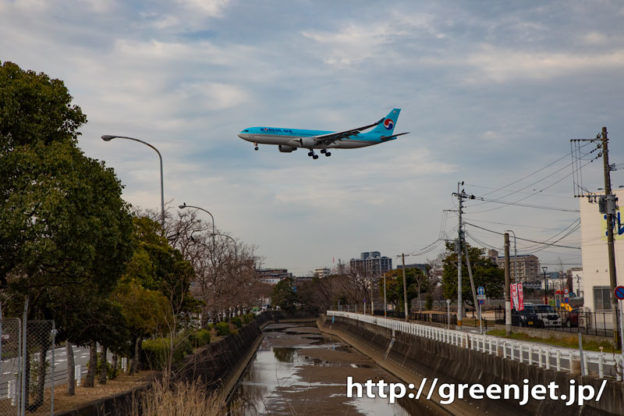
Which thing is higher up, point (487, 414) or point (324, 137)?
point (324, 137)

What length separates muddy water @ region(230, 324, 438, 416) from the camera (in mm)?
33250

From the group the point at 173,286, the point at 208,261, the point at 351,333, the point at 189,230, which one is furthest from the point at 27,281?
the point at 351,333

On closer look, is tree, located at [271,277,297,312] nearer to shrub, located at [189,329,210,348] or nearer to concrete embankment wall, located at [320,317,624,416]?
concrete embankment wall, located at [320,317,624,416]

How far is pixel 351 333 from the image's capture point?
84062mm

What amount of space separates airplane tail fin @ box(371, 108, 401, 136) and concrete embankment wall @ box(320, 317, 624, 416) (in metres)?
19.9

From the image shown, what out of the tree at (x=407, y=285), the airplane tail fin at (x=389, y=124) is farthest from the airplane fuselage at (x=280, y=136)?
the tree at (x=407, y=285)

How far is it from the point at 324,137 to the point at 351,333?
1756 inches

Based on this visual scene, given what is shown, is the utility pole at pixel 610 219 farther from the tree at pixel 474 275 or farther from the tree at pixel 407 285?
the tree at pixel 407 285

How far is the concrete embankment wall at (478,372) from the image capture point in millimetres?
17438

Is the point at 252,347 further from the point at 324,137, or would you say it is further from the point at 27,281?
the point at 27,281

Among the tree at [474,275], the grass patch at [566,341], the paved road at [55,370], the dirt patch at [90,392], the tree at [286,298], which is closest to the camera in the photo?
the dirt patch at [90,392]

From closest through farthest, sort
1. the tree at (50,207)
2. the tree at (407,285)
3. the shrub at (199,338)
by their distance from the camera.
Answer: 1. the tree at (50,207)
2. the shrub at (199,338)
3. the tree at (407,285)

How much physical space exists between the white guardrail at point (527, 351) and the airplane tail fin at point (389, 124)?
1926cm

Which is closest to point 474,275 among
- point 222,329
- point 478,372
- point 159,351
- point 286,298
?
point 222,329
